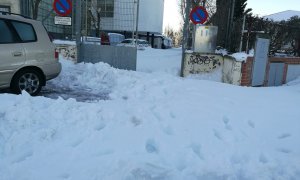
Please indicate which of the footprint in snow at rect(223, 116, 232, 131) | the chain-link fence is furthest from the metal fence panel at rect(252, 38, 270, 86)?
the footprint in snow at rect(223, 116, 232, 131)

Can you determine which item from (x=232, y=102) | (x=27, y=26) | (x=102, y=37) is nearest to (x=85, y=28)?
(x=102, y=37)

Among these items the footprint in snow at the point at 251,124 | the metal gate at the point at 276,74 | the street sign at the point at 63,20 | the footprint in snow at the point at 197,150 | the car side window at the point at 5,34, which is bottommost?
the footprint in snow at the point at 197,150

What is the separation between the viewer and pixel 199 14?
10266 mm

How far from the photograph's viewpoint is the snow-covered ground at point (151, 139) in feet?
13.5

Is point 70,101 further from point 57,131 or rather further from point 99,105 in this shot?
point 57,131

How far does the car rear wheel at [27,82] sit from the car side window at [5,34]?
2.46 ft

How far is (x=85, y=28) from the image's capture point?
11.5 metres

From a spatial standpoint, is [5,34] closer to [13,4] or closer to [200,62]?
[200,62]

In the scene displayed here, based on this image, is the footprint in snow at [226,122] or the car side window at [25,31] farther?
the car side window at [25,31]

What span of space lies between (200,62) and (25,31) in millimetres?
5994

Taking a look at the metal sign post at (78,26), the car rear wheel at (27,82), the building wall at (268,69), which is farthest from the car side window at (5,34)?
the building wall at (268,69)

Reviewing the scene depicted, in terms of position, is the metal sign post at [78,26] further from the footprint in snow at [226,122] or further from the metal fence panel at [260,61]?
the footprint in snow at [226,122]

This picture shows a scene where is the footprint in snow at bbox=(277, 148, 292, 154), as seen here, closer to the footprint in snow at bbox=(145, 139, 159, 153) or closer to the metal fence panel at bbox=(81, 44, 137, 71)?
the footprint in snow at bbox=(145, 139, 159, 153)

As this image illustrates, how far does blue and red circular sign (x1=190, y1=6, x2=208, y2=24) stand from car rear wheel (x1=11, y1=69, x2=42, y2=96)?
532 cm
